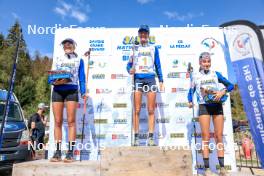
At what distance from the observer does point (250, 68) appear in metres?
6.57

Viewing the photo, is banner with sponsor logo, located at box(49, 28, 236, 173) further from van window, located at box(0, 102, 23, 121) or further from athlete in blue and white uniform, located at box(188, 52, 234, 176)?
van window, located at box(0, 102, 23, 121)

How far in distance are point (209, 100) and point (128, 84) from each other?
2.11 meters

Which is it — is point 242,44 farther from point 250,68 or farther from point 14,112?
point 14,112

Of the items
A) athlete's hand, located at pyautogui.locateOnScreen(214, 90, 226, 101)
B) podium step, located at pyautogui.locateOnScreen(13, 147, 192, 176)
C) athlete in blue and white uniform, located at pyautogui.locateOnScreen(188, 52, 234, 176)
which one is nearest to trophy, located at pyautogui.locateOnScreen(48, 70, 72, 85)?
podium step, located at pyautogui.locateOnScreen(13, 147, 192, 176)

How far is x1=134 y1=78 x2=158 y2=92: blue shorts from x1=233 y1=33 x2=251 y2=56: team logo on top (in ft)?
7.34

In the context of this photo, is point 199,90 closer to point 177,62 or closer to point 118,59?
point 177,62

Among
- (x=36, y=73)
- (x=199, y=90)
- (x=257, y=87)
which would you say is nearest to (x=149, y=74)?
(x=199, y=90)

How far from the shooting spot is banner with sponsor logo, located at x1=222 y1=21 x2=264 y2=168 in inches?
251

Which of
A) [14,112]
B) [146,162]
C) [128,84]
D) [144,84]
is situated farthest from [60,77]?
[14,112]

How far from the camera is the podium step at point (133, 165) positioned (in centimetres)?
466

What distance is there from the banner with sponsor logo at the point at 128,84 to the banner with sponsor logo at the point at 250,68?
0.29 m

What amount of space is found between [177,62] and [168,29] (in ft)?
2.63

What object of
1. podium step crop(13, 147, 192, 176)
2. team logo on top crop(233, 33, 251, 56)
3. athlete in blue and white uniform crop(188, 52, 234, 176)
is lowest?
podium step crop(13, 147, 192, 176)

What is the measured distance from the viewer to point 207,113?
5.46 metres
